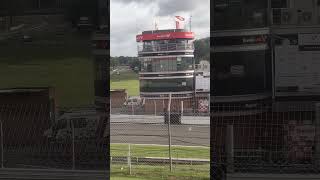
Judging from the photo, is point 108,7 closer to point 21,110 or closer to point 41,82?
point 41,82

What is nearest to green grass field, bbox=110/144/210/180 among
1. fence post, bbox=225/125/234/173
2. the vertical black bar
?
fence post, bbox=225/125/234/173

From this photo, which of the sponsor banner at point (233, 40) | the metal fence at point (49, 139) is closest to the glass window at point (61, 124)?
the metal fence at point (49, 139)

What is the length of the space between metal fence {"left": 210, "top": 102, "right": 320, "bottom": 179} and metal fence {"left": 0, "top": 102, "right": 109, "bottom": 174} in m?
0.95

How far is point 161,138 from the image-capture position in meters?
5.45

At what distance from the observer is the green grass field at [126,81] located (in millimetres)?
4336

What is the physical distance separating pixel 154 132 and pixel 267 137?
1422mm

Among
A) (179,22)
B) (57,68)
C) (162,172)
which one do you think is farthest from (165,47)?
(162,172)

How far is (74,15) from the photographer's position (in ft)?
14.4

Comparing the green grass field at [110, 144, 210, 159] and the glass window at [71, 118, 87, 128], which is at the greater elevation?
the glass window at [71, 118, 87, 128]

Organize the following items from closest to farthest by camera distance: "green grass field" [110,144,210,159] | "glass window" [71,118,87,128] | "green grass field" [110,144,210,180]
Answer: "glass window" [71,118,87,128] < "green grass field" [110,144,210,180] < "green grass field" [110,144,210,159]

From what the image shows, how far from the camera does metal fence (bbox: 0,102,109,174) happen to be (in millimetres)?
4469

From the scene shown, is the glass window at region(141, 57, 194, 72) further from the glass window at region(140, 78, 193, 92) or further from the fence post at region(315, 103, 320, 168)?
the fence post at region(315, 103, 320, 168)

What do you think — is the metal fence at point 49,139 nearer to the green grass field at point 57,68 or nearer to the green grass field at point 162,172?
the green grass field at point 57,68

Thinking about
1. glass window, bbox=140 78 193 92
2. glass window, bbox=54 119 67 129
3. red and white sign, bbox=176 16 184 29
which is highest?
red and white sign, bbox=176 16 184 29
